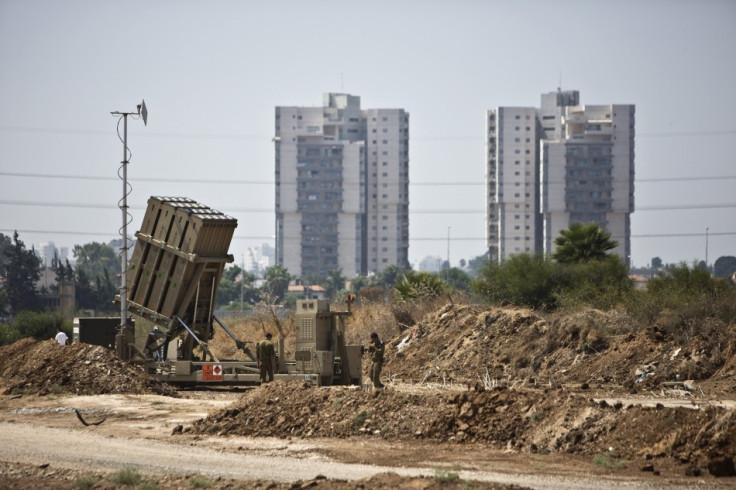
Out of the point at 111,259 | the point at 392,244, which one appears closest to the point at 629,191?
the point at 392,244

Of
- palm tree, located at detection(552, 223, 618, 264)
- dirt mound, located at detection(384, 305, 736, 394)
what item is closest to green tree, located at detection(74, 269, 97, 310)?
palm tree, located at detection(552, 223, 618, 264)

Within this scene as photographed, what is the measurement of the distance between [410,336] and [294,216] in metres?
151

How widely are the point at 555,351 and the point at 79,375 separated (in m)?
14.5

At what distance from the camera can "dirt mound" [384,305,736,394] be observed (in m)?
30.7

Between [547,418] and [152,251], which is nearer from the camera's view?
[547,418]

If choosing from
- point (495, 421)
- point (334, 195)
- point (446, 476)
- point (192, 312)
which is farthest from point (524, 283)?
point (334, 195)

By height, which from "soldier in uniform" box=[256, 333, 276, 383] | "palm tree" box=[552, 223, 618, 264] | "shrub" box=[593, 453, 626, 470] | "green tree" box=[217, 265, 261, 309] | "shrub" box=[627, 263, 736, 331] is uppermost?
"palm tree" box=[552, 223, 618, 264]

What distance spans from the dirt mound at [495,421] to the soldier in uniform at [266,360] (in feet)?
13.5

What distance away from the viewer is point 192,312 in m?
29.2

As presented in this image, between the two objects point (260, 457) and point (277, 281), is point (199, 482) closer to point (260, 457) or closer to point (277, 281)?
point (260, 457)

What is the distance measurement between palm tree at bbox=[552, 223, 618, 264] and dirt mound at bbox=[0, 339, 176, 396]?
29394 millimetres

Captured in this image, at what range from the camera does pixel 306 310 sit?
27.4m

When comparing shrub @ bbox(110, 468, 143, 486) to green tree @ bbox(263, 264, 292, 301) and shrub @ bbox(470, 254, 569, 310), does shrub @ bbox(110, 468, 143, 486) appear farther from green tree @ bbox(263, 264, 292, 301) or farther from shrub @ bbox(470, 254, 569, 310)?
green tree @ bbox(263, 264, 292, 301)

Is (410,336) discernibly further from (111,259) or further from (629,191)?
(629,191)
